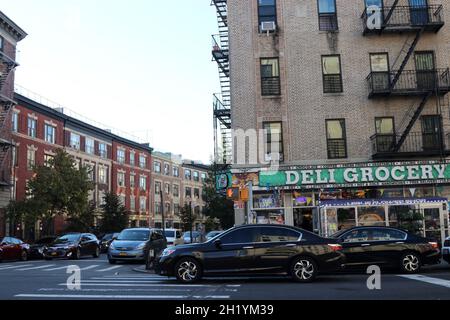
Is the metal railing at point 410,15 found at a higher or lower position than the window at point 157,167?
higher

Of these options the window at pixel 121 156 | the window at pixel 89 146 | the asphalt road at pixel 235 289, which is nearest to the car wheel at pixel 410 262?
the asphalt road at pixel 235 289

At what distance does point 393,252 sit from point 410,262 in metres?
0.56

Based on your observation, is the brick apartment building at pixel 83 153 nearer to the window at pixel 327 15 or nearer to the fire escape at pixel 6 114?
the fire escape at pixel 6 114

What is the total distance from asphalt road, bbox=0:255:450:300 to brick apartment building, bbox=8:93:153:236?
95.2ft

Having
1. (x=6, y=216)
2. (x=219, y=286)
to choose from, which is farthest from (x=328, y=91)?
(x=6, y=216)

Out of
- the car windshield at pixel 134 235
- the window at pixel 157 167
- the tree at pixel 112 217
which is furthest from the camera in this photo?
the window at pixel 157 167

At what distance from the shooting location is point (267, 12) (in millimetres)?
26016

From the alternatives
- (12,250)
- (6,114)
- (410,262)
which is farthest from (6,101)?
(410,262)

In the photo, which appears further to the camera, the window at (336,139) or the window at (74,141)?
the window at (74,141)

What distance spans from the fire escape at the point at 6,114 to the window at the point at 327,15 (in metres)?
25.0

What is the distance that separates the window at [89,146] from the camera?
55.7 meters

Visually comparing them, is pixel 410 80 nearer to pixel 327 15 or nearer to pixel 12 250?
pixel 327 15

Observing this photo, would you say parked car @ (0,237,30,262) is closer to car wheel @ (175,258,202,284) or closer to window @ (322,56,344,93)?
car wheel @ (175,258,202,284)
